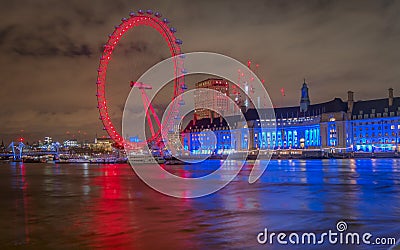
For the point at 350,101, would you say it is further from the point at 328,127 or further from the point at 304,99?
the point at 304,99

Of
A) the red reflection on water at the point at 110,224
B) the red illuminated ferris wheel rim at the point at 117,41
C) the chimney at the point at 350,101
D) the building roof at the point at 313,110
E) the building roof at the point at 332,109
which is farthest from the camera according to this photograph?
the building roof at the point at 313,110

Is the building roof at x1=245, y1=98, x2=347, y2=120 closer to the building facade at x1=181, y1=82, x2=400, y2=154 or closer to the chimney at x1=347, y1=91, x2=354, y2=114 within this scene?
the building facade at x1=181, y1=82, x2=400, y2=154

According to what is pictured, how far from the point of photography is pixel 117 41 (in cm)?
6312

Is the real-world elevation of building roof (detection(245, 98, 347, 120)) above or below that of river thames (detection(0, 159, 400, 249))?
above

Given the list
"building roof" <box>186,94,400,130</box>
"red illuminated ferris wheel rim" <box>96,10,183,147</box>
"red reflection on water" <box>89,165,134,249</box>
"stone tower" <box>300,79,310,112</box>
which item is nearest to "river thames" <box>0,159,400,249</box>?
"red reflection on water" <box>89,165,134,249</box>

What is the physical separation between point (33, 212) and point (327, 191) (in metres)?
16.2

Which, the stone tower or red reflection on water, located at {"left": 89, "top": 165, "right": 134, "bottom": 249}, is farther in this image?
the stone tower

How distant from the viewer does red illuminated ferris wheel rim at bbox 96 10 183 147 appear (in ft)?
205

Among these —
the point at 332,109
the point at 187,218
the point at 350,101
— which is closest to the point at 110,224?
the point at 187,218

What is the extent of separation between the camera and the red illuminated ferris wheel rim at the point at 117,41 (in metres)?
62.5

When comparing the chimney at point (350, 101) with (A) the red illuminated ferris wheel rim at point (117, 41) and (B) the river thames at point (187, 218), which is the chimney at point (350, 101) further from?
(B) the river thames at point (187, 218)

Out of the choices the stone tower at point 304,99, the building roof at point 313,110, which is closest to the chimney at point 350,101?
the building roof at point 313,110

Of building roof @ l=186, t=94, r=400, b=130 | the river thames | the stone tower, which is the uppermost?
the stone tower

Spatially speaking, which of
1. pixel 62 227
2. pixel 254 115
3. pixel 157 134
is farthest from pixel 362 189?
pixel 254 115
